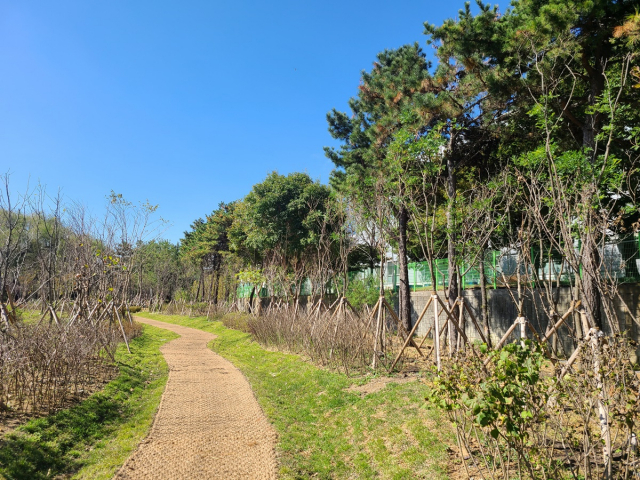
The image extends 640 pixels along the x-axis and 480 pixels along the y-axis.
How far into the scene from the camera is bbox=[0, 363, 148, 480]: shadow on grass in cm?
437

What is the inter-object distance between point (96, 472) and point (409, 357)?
703 cm

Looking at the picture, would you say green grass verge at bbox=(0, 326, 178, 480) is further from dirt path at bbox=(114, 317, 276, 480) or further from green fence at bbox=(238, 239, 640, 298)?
green fence at bbox=(238, 239, 640, 298)

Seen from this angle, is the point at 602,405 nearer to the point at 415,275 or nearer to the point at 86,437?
the point at 86,437

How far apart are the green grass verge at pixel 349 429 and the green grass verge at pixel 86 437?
6.53ft

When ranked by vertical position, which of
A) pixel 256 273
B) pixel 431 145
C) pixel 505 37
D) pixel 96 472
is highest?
pixel 505 37

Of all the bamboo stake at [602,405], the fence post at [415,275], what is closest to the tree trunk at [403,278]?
the fence post at [415,275]

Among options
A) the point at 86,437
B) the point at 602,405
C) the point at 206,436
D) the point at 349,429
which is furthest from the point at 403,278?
the point at 602,405

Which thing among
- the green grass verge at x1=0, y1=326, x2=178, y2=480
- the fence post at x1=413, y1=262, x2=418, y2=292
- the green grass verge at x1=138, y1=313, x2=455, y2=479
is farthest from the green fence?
the green grass verge at x1=0, y1=326, x2=178, y2=480

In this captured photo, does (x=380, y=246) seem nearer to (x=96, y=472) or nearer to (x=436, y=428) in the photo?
(x=436, y=428)

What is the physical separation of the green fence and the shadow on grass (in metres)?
5.68

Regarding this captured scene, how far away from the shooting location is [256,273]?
19922 millimetres

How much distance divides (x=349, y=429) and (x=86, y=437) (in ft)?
12.0

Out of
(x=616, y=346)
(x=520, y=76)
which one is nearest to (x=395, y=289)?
(x=520, y=76)

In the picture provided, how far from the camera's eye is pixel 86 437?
546 centimetres
